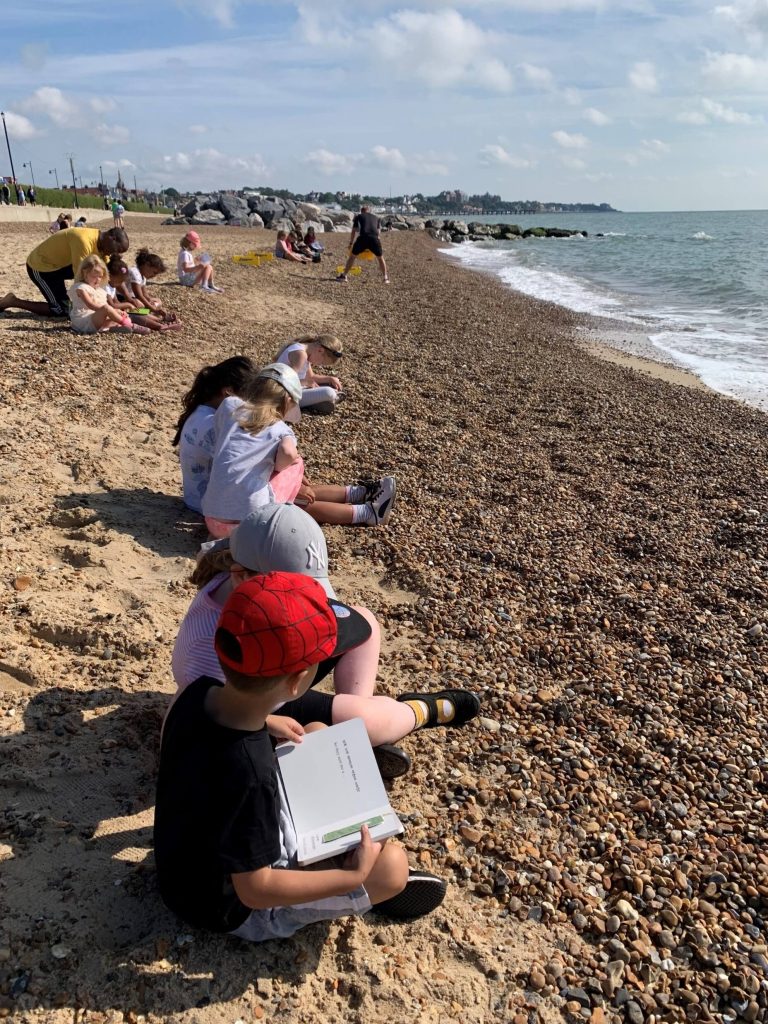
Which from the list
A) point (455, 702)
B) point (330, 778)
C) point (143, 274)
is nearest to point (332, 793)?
point (330, 778)

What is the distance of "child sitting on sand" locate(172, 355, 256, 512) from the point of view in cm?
471

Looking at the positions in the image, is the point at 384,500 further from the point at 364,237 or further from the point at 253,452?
the point at 364,237

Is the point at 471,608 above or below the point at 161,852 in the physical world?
below

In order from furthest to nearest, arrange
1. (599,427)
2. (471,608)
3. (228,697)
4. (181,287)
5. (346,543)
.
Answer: (181,287) < (599,427) < (346,543) < (471,608) < (228,697)

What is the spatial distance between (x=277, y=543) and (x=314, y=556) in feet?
0.46

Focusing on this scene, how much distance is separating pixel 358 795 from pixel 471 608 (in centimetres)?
216

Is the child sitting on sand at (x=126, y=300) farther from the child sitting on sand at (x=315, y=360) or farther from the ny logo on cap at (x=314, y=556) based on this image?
the ny logo on cap at (x=314, y=556)

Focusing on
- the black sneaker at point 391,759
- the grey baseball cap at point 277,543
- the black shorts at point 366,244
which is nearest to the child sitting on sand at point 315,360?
the grey baseball cap at point 277,543

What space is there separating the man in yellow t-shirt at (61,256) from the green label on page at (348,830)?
8151 millimetres

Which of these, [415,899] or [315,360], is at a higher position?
[315,360]

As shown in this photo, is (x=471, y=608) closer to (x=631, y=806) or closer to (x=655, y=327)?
(x=631, y=806)

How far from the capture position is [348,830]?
2133 mm

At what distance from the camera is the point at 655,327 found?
615 inches

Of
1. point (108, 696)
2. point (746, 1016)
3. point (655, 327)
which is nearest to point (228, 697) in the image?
point (108, 696)
